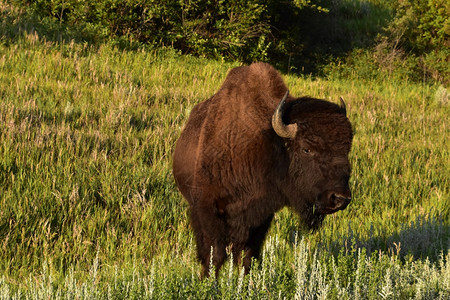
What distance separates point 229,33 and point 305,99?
14418 mm

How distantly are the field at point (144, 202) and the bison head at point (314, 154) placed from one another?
384mm

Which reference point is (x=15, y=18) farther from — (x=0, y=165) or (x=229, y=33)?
(x=0, y=165)

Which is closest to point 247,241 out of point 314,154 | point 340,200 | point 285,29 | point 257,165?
point 257,165

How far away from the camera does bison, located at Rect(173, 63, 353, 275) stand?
496 centimetres

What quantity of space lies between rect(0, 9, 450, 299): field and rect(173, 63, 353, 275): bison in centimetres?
29

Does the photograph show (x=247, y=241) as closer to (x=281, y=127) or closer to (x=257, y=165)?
(x=257, y=165)

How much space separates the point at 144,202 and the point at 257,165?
7.52 ft

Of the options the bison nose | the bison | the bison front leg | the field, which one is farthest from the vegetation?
the bison nose

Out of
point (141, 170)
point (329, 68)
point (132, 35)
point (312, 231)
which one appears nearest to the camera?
point (312, 231)

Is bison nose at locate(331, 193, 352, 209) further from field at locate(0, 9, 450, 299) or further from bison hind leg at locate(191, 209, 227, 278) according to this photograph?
bison hind leg at locate(191, 209, 227, 278)

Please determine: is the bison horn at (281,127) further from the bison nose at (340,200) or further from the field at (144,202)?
the field at (144,202)

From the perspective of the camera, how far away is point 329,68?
76.8ft

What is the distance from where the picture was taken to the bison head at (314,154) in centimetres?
476

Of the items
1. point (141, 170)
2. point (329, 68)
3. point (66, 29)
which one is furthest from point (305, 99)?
point (329, 68)
